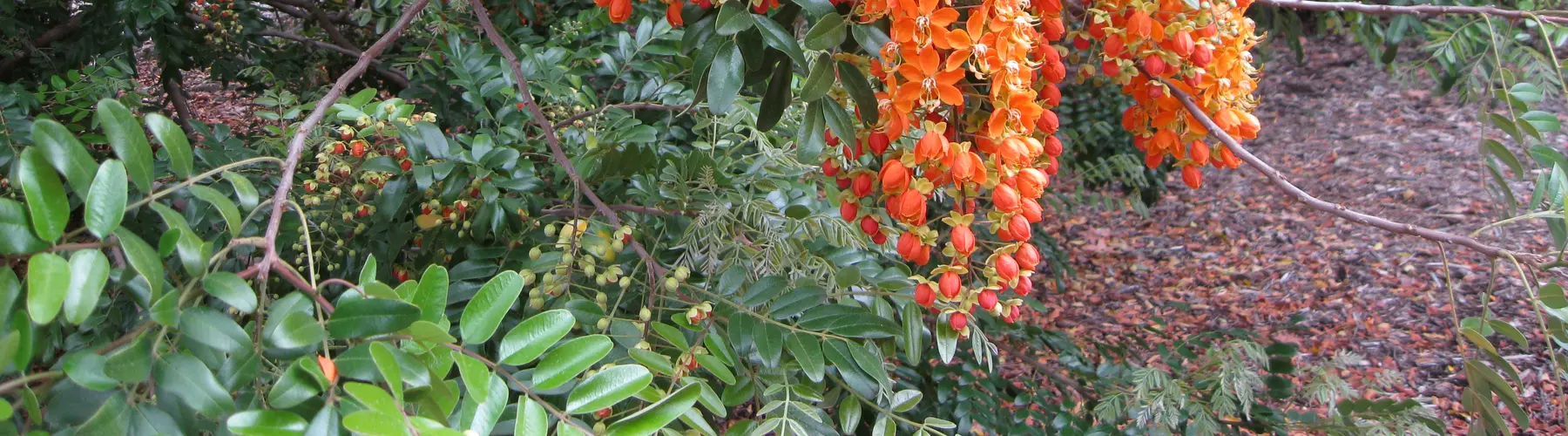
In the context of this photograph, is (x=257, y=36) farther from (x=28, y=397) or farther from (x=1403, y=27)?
(x=1403, y=27)

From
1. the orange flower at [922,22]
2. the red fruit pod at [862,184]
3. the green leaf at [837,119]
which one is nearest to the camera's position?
the orange flower at [922,22]

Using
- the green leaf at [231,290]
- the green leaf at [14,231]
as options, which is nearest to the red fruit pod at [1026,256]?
the green leaf at [231,290]

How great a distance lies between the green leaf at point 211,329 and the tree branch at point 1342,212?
92 cm

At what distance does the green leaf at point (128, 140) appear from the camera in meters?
0.57

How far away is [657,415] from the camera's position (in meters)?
0.68

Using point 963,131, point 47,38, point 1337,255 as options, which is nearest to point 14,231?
point 963,131

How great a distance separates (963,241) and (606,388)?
38 cm

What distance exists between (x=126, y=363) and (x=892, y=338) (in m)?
0.87

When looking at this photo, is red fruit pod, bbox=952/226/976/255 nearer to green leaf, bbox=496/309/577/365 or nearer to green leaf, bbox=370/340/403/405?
green leaf, bbox=496/309/577/365

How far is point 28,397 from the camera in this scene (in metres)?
0.51

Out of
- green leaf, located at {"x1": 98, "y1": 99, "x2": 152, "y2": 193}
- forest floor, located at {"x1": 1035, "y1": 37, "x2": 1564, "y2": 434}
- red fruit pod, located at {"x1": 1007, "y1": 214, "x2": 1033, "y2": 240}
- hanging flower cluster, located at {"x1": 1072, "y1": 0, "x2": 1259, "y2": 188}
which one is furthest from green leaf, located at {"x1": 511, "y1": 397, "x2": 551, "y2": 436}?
forest floor, located at {"x1": 1035, "y1": 37, "x2": 1564, "y2": 434}

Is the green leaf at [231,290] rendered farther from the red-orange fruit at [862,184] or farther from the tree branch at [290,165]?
the red-orange fruit at [862,184]

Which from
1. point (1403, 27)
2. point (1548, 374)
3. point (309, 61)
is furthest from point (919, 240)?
point (1548, 374)

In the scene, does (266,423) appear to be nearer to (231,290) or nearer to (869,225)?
(231,290)
